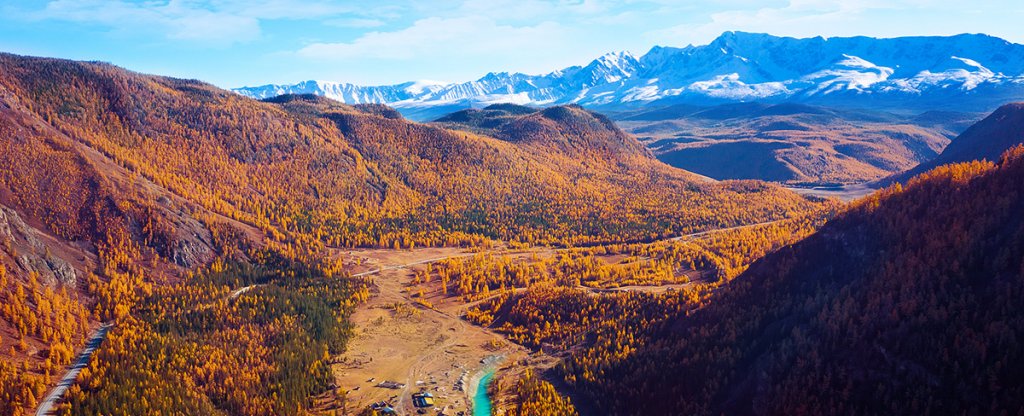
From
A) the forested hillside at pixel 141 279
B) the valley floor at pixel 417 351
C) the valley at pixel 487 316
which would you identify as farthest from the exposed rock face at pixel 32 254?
the valley floor at pixel 417 351

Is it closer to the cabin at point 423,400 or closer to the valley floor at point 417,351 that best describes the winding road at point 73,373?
the valley floor at point 417,351

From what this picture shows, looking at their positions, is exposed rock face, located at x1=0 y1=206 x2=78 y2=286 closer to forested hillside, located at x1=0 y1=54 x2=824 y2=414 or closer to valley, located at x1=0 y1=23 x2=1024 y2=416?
forested hillside, located at x1=0 y1=54 x2=824 y2=414

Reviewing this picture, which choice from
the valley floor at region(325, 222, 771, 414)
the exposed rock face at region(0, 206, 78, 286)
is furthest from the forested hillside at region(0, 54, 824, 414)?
the valley floor at region(325, 222, 771, 414)

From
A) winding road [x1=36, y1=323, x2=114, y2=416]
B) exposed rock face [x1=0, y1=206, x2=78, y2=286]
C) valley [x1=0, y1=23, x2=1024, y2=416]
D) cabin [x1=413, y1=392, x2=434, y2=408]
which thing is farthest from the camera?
exposed rock face [x1=0, y1=206, x2=78, y2=286]

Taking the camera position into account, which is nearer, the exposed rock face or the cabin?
the cabin

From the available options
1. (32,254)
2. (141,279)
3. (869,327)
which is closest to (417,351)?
(141,279)

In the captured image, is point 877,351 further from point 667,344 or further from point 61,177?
point 61,177

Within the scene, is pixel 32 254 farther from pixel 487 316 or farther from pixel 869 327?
pixel 869 327

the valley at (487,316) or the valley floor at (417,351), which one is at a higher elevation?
the valley at (487,316)
